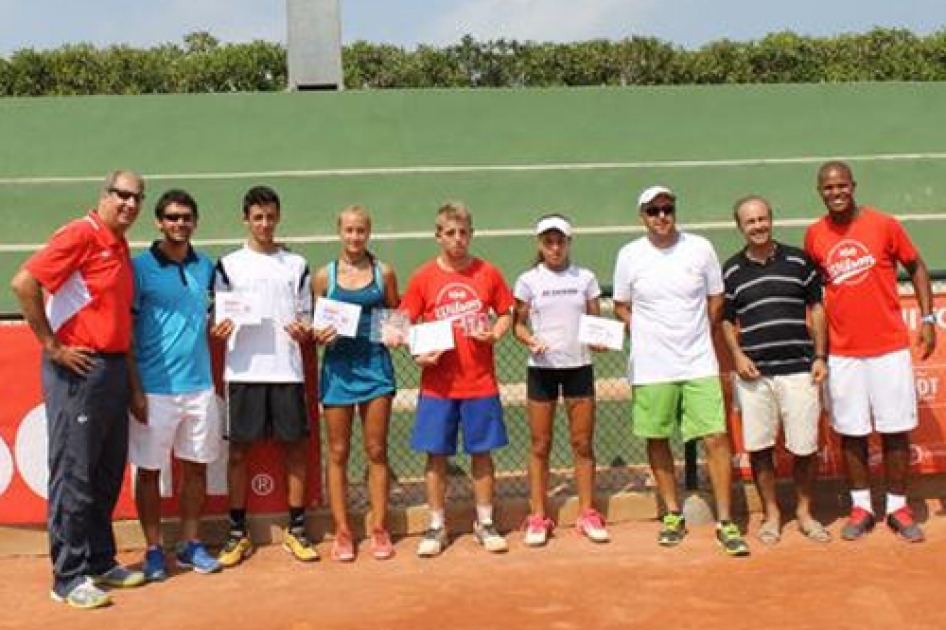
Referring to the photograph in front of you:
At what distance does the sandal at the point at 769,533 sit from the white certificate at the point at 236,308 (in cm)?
314

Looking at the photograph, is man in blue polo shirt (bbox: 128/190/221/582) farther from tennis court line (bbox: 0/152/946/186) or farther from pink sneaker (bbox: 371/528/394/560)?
tennis court line (bbox: 0/152/946/186)

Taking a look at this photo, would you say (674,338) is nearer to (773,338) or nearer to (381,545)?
(773,338)

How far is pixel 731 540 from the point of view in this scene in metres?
6.01

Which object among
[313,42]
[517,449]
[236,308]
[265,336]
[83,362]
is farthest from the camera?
[313,42]

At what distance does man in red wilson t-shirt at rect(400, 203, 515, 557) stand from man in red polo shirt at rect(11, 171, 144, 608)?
1.59 metres

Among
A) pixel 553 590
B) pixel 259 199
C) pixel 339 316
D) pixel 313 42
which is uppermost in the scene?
pixel 313 42

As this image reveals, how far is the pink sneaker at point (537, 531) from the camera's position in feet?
20.4

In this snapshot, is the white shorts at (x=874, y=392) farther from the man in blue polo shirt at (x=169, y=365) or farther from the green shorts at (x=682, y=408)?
the man in blue polo shirt at (x=169, y=365)

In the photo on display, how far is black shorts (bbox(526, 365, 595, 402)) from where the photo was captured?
6.17 m

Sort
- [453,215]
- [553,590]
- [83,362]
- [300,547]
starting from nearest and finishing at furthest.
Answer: [83,362], [553,590], [453,215], [300,547]

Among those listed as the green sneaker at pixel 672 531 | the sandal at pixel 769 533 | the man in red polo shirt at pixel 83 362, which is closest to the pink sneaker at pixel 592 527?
the green sneaker at pixel 672 531

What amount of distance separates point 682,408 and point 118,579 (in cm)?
327

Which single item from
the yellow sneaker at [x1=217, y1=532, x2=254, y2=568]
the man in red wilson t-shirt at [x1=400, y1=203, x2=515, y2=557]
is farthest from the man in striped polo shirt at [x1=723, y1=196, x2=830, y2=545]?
the yellow sneaker at [x1=217, y1=532, x2=254, y2=568]

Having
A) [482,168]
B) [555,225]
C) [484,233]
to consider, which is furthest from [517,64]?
[555,225]
